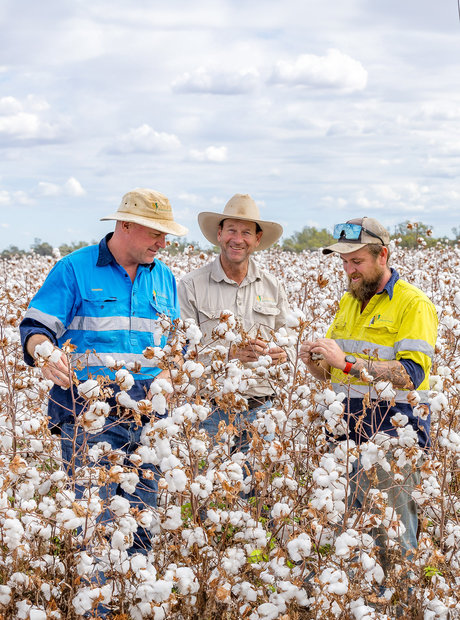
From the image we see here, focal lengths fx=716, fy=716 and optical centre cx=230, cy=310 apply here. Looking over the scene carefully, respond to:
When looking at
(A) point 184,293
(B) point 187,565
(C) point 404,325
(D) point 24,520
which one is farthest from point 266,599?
(A) point 184,293

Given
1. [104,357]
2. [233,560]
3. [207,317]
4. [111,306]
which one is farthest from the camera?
[207,317]

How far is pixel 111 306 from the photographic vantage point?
359 cm

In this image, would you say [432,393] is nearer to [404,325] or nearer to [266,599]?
[404,325]

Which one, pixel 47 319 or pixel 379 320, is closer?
pixel 47 319

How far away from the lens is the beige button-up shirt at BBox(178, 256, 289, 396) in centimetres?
457

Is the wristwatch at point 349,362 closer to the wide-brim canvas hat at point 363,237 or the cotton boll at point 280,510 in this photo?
the wide-brim canvas hat at point 363,237

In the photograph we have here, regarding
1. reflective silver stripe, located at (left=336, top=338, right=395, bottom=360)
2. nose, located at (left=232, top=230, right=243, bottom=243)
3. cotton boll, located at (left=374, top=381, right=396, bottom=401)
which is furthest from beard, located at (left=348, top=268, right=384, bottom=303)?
nose, located at (left=232, top=230, right=243, bottom=243)

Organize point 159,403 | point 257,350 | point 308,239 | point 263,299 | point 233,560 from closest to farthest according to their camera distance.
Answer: point 159,403, point 233,560, point 257,350, point 263,299, point 308,239

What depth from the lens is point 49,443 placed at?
289cm

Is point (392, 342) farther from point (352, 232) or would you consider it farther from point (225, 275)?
point (225, 275)

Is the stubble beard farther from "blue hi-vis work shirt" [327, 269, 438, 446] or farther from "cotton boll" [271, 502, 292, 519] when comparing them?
"cotton boll" [271, 502, 292, 519]

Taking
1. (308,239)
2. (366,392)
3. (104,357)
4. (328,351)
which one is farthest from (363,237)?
(308,239)

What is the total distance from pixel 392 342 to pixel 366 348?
0.42 feet

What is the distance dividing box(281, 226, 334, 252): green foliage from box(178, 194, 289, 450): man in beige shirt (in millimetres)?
19289
